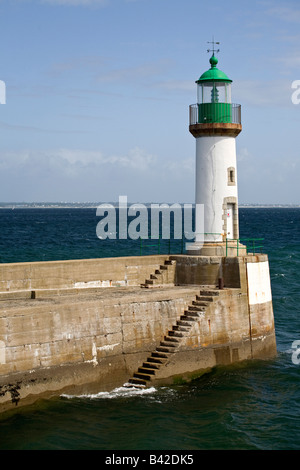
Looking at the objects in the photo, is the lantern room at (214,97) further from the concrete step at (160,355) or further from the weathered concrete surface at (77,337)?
the concrete step at (160,355)

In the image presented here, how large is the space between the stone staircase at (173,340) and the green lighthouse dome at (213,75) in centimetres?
697

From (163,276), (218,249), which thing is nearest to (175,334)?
(163,276)

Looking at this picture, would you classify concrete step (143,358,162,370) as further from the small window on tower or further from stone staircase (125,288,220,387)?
the small window on tower

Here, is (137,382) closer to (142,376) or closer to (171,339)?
(142,376)

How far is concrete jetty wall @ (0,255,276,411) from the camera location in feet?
49.3

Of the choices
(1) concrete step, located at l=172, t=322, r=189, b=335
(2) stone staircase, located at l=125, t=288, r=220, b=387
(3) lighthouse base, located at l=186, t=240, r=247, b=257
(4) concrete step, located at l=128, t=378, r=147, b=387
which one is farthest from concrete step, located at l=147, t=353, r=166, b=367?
(3) lighthouse base, located at l=186, t=240, r=247, b=257

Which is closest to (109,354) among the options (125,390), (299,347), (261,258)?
(125,390)

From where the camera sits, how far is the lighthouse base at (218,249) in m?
20.8

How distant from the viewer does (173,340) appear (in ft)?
58.4

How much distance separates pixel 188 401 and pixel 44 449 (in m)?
4.19

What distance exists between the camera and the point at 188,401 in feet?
53.1
